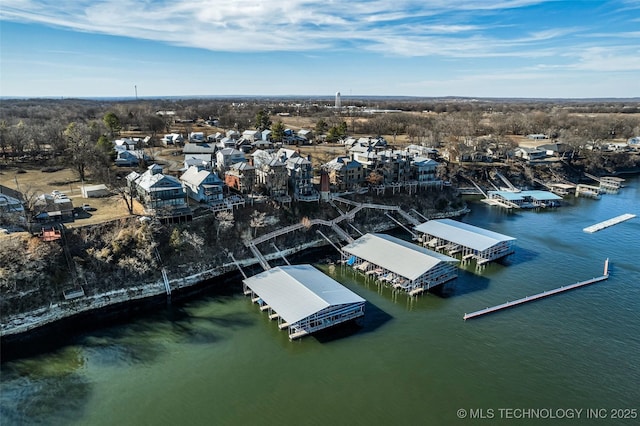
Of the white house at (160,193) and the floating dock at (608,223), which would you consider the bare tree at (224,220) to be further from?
the floating dock at (608,223)

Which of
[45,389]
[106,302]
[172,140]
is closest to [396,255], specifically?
[106,302]

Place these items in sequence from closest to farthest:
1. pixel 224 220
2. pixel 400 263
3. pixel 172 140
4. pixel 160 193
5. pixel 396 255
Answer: pixel 400 263
pixel 396 255
pixel 160 193
pixel 224 220
pixel 172 140

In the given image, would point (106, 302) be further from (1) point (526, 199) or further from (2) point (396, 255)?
(1) point (526, 199)

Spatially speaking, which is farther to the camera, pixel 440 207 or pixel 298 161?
pixel 440 207

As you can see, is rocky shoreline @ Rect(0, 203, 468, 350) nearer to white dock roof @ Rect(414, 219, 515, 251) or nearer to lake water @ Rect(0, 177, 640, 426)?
lake water @ Rect(0, 177, 640, 426)

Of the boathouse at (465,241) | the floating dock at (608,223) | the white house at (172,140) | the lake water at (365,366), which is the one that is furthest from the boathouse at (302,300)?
the white house at (172,140)

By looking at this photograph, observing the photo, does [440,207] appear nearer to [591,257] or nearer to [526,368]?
[591,257]

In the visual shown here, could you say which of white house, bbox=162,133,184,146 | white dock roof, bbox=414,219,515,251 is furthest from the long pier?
white house, bbox=162,133,184,146

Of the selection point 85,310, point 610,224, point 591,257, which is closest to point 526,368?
point 591,257
